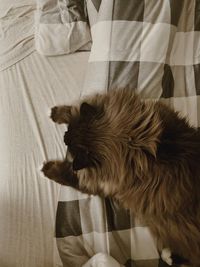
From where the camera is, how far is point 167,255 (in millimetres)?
1349

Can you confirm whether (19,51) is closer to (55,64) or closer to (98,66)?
(55,64)

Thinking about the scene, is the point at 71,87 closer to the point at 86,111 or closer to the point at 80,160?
the point at 86,111

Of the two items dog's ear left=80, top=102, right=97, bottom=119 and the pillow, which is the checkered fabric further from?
dog's ear left=80, top=102, right=97, bottom=119

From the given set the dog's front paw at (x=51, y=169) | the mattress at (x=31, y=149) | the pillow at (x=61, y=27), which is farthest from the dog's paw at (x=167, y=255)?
the pillow at (x=61, y=27)

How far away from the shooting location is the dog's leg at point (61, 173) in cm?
137

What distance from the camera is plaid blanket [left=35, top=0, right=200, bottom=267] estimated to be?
1360mm

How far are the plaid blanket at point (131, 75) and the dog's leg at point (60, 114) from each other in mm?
128

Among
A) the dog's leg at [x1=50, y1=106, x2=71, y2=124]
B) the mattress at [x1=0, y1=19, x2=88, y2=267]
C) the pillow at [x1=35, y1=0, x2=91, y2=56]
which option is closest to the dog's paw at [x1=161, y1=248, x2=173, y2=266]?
the mattress at [x1=0, y1=19, x2=88, y2=267]

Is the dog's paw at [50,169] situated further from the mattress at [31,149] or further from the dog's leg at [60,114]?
the dog's leg at [60,114]

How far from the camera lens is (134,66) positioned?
1.48m

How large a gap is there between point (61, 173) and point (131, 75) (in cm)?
49

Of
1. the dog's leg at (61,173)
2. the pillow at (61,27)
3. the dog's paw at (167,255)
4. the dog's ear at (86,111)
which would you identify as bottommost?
the dog's paw at (167,255)

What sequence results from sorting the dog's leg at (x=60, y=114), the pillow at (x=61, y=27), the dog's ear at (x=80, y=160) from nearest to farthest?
the dog's ear at (x=80, y=160), the dog's leg at (x=60, y=114), the pillow at (x=61, y=27)

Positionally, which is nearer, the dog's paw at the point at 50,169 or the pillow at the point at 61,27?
the dog's paw at the point at 50,169
